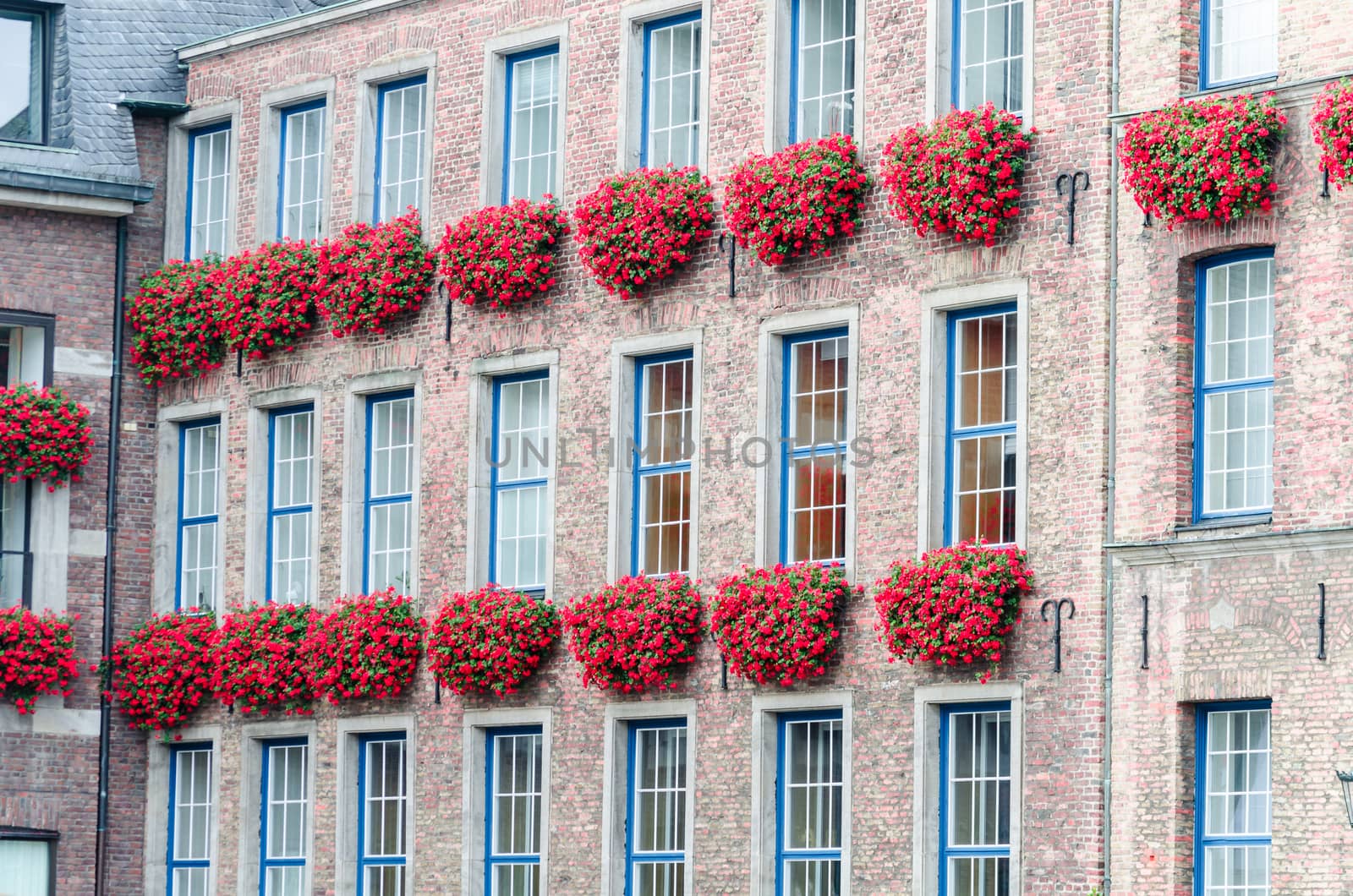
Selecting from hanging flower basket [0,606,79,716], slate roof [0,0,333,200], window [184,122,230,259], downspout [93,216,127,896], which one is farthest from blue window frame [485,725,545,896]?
slate roof [0,0,333,200]

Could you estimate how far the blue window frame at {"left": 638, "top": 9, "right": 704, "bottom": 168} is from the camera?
25.1 meters

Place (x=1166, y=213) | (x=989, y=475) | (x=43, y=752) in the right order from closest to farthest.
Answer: (x=1166, y=213)
(x=989, y=475)
(x=43, y=752)

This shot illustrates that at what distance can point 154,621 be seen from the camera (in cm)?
2848

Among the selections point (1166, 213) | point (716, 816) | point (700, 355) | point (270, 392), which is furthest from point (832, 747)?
point (270, 392)

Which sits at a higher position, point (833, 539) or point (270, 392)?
point (270, 392)

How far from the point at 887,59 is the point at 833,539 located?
12.6 ft

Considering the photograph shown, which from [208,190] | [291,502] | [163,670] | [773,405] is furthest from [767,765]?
[208,190]

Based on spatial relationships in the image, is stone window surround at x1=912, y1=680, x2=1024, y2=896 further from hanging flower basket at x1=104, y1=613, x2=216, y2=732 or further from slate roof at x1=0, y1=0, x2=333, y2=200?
slate roof at x1=0, y1=0, x2=333, y2=200

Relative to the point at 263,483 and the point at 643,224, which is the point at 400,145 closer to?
the point at 263,483

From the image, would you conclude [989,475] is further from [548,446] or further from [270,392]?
[270,392]

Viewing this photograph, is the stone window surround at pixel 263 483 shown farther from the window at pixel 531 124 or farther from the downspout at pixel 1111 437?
the downspout at pixel 1111 437

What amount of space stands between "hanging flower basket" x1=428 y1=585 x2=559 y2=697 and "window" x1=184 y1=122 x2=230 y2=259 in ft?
18.2

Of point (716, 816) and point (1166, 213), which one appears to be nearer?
point (1166, 213)

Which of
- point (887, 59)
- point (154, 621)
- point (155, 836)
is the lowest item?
point (155, 836)
